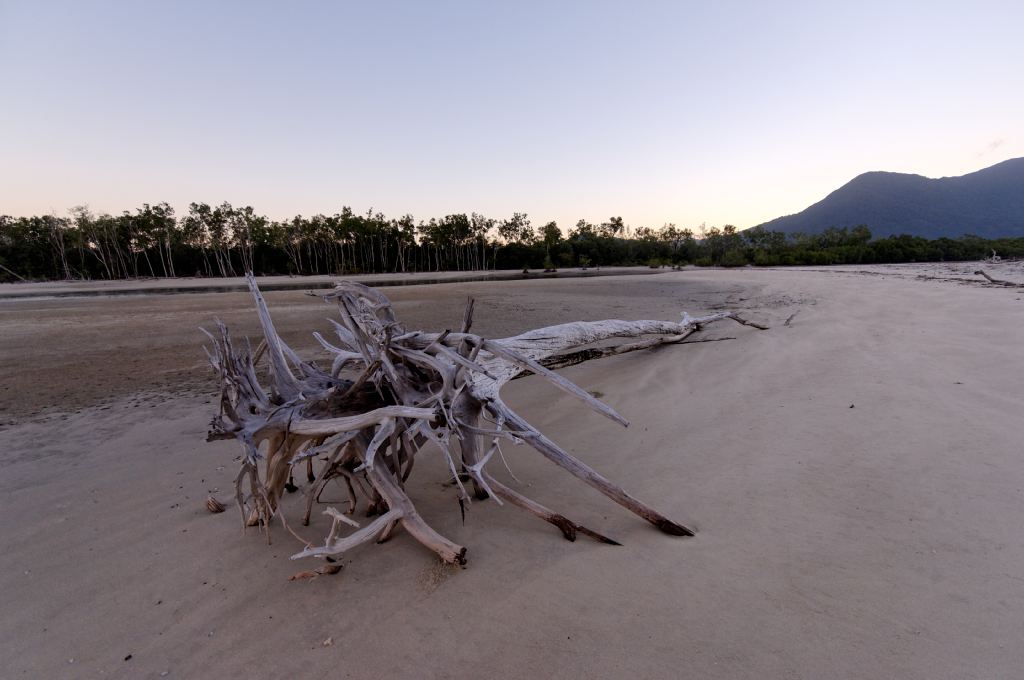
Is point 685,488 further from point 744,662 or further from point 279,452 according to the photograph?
point 279,452

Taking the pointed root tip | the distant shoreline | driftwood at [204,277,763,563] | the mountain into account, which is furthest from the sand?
the mountain

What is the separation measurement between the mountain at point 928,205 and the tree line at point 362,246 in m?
89.3

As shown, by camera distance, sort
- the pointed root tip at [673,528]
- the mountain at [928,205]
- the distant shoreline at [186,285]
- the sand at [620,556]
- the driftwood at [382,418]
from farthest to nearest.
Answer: the mountain at [928,205] < the distant shoreline at [186,285] < the pointed root tip at [673,528] < the driftwood at [382,418] < the sand at [620,556]

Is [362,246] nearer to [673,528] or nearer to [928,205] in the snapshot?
[673,528]

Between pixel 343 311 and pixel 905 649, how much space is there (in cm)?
353

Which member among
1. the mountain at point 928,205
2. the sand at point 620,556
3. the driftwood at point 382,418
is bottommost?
the sand at point 620,556

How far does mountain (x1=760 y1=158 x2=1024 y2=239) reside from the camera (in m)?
114

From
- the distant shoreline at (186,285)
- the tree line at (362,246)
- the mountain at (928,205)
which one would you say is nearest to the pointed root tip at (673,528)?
the distant shoreline at (186,285)

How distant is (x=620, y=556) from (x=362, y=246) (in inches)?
2697

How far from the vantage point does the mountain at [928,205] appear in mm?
113938

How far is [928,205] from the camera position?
13050cm

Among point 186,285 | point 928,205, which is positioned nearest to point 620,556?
point 186,285

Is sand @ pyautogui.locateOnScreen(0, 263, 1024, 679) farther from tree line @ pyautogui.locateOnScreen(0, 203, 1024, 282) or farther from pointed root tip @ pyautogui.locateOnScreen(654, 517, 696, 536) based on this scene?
tree line @ pyautogui.locateOnScreen(0, 203, 1024, 282)

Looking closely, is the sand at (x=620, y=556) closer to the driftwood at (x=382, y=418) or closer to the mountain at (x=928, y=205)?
the driftwood at (x=382, y=418)
